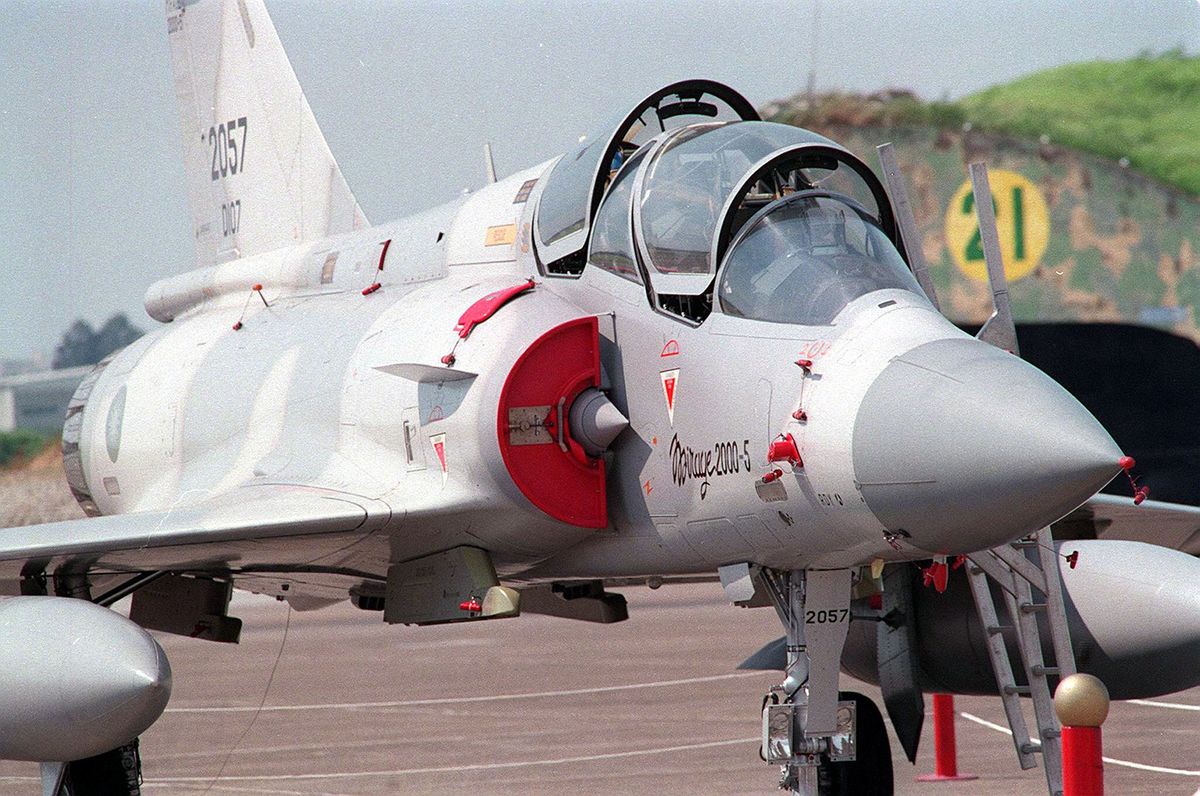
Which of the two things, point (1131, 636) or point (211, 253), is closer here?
point (1131, 636)

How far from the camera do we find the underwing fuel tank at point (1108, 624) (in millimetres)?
6516

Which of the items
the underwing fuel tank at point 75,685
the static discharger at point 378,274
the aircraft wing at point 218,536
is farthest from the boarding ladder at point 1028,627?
the underwing fuel tank at point 75,685

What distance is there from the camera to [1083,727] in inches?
192

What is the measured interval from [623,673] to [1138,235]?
53.4 ft

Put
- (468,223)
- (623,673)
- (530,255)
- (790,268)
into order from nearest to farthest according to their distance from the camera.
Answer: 1. (790,268)
2. (530,255)
3. (468,223)
4. (623,673)

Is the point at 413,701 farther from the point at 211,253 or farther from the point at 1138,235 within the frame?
the point at 1138,235

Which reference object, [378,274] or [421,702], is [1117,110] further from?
[378,274]

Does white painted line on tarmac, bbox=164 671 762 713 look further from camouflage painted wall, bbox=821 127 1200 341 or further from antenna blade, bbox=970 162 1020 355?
camouflage painted wall, bbox=821 127 1200 341

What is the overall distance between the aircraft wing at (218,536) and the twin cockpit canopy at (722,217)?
51.3 inches

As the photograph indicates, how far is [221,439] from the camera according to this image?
7664mm

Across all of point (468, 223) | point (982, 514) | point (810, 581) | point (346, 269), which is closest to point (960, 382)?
point (982, 514)

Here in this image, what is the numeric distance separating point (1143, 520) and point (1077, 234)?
2048 centimetres

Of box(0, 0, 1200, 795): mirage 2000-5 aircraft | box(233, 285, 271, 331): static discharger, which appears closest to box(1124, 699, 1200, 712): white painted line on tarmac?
box(0, 0, 1200, 795): mirage 2000-5 aircraft

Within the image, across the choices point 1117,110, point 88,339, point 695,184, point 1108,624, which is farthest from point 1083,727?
point 1117,110
